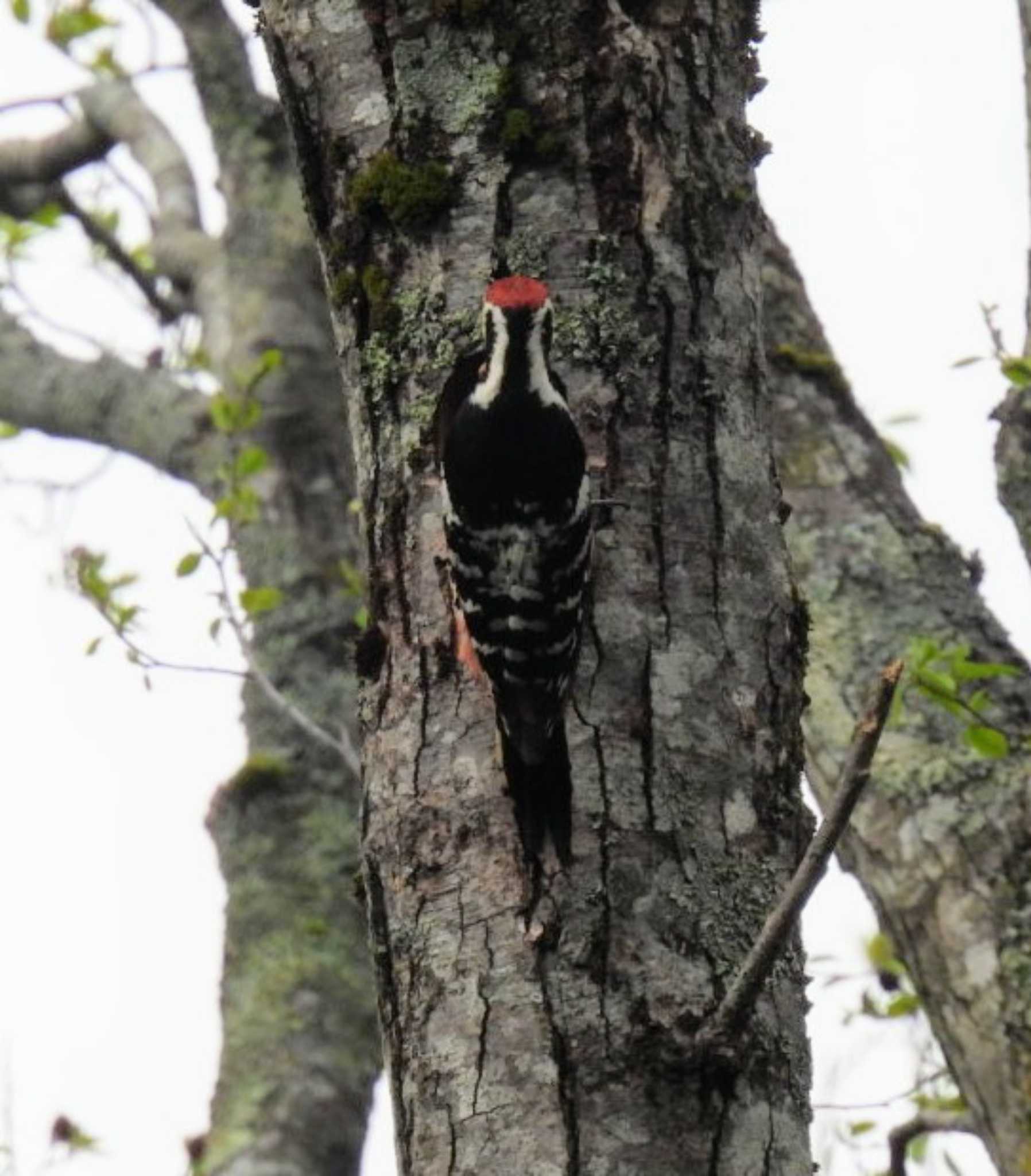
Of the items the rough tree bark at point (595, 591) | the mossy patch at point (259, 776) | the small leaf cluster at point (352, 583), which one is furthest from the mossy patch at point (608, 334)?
the mossy patch at point (259, 776)

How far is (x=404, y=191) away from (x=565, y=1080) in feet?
4.46

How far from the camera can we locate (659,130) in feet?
10.5

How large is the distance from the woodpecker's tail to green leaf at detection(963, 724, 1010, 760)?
49.0 inches

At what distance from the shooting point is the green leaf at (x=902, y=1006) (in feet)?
15.9

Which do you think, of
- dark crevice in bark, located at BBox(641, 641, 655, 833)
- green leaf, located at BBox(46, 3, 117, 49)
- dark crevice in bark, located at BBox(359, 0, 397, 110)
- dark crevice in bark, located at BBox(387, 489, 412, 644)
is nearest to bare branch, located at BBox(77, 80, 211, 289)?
green leaf, located at BBox(46, 3, 117, 49)

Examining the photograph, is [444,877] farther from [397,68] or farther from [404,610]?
[397,68]

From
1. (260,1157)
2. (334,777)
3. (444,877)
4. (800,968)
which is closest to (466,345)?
(444,877)

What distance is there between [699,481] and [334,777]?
3388mm

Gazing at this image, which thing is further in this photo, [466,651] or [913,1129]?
[913,1129]

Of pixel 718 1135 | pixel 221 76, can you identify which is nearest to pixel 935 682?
pixel 718 1135

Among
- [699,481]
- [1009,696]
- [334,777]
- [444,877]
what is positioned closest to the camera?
[444,877]

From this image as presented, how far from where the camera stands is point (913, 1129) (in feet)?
13.4

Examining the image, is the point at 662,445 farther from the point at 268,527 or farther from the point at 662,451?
the point at 268,527

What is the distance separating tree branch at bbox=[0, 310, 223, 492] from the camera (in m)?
6.90
